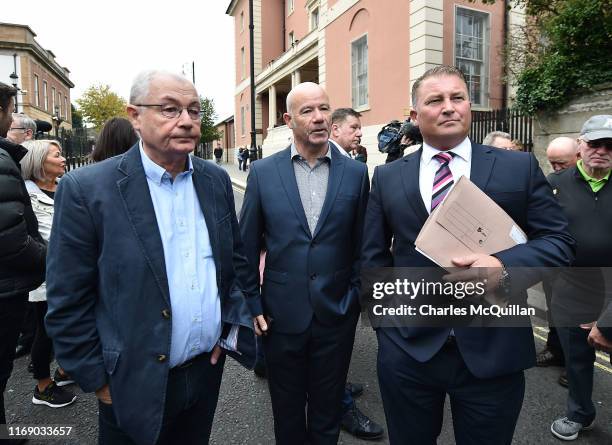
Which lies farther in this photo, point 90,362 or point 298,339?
point 298,339

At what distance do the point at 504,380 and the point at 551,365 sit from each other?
2627 millimetres

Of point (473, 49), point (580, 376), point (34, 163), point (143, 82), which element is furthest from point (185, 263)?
point (473, 49)

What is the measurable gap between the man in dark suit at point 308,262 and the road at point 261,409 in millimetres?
612

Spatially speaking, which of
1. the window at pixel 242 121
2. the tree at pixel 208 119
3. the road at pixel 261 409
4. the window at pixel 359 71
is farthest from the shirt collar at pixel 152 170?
the window at pixel 242 121

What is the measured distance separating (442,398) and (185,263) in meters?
1.26

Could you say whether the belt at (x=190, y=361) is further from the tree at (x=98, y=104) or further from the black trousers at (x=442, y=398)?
the tree at (x=98, y=104)

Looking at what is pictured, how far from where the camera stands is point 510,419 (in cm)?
175

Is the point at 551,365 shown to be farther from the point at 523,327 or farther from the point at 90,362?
the point at 90,362

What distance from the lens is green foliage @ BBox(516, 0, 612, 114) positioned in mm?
7230

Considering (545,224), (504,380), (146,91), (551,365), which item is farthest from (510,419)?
(551,365)

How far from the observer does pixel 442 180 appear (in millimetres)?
1843

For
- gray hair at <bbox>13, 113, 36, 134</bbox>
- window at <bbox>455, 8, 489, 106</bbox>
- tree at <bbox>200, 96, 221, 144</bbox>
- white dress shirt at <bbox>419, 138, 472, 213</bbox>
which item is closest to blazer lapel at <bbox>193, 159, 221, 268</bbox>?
white dress shirt at <bbox>419, 138, 472, 213</bbox>

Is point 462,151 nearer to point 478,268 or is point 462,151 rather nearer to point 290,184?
point 478,268

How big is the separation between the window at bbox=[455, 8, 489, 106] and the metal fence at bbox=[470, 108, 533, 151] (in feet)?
9.70
